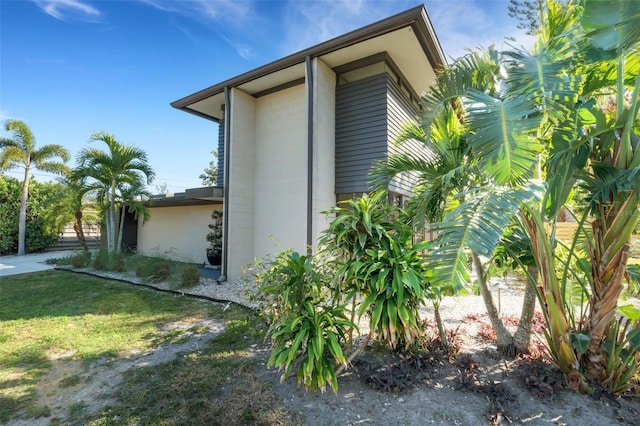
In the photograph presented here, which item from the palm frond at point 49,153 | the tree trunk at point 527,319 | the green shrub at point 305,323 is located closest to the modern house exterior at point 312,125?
the green shrub at point 305,323

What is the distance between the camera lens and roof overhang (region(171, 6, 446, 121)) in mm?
6000

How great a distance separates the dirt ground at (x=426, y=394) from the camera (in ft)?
8.25

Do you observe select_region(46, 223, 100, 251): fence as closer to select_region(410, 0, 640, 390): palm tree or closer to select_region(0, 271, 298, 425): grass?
select_region(0, 271, 298, 425): grass

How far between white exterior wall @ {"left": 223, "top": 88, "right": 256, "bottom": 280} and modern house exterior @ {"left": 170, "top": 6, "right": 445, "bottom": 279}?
0.10 feet

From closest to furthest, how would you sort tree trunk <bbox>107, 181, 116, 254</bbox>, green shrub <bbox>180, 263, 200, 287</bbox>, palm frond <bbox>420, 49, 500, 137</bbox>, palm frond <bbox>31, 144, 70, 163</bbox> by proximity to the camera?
1. palm frond <bbox>420, 49, 500, 137</bbox>
2. green shrub <bbox>180, 263, 200, 287</bbox>
3. tree trunk <bbox>107, 181, 116, 254</bbox>
4. palm frond <bbox>31, 144, 70, 163</bbox>

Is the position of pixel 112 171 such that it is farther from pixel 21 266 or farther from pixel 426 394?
pixel 426 394

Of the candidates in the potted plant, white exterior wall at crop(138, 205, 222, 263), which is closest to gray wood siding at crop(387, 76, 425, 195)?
the potted plant

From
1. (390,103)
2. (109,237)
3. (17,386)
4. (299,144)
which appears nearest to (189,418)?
(17,386)

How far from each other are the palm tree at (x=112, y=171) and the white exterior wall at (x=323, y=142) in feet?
24.6

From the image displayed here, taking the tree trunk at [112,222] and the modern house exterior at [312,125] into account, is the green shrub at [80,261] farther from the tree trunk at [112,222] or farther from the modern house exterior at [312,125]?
the modern house exterior at [312,125]

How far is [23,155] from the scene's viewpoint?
573 inches

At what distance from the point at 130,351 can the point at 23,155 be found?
55.4 ft

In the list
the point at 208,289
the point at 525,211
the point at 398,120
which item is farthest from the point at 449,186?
the point at 208,289

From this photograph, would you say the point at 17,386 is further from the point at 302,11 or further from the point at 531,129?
the point at 302,11
